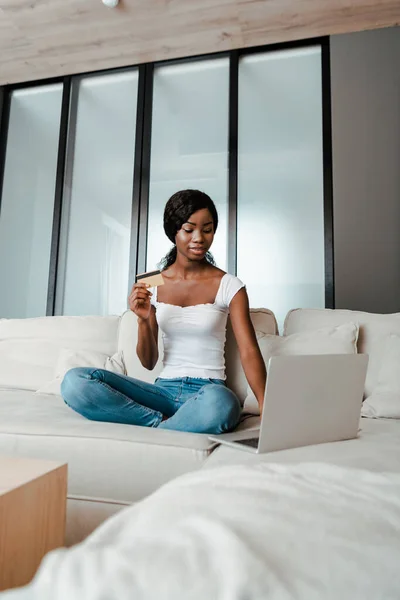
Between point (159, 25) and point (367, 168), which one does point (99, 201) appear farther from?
point (367, 168)

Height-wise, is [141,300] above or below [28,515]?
above

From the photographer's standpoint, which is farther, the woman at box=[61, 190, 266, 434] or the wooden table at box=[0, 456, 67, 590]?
the woman at box=[61, 190, 266, 434]

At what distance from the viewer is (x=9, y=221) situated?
3535 millimetres

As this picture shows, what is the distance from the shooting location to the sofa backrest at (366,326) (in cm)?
171

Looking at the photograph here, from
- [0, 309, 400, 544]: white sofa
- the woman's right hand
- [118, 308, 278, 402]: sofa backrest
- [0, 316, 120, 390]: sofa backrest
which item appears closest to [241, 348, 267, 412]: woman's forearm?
[0, 309, 400, 544]: white sofa

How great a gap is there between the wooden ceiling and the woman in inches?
66.9

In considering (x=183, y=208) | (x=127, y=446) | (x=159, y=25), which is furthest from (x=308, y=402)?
(x=159, y=25)

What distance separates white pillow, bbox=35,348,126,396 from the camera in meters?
1.95

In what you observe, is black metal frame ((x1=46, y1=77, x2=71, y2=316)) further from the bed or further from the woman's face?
the bed

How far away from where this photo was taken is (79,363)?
6.50ft

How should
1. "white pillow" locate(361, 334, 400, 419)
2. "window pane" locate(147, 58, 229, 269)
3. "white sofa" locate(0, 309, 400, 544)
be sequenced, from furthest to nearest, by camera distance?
"window pane" locate(147, 58, 229, 269) → "white pillow" locate(361, 334, 400, 419) → "white sofa" locate(0, 309, 400, 544)

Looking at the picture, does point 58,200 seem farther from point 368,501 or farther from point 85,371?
point 368,501

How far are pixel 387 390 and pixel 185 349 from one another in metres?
0.68

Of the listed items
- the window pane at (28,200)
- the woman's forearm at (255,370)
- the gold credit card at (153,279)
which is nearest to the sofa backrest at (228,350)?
the woman's forearm at (255,370)
